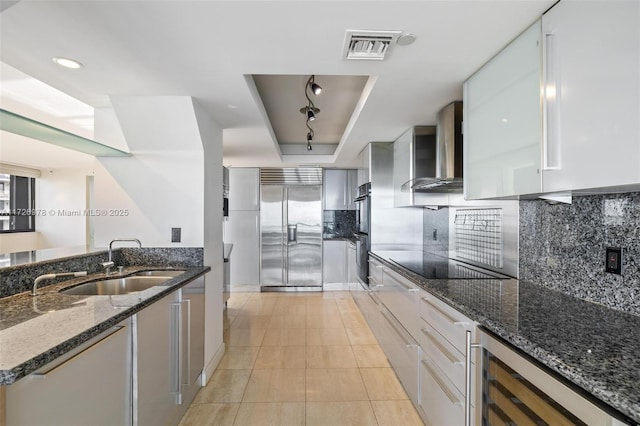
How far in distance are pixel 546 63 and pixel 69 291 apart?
2745mm

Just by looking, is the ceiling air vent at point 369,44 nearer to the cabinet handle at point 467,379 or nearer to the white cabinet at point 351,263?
the cabinet handle at point 467,379

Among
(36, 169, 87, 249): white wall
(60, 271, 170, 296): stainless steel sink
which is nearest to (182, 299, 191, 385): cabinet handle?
(60, 271, 170, 296): stainless steel sink

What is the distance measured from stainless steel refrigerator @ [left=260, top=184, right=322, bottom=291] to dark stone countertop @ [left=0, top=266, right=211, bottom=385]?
3.96 meters

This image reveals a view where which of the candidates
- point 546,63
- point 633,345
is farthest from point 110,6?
point 633,345

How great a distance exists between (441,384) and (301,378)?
1.36m

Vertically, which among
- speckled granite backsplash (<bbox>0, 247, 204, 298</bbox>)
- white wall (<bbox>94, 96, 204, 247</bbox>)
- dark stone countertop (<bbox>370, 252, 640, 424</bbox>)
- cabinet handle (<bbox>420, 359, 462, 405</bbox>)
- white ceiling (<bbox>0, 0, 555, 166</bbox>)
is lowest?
cabinet handle (<bbox>420, 359, 462, 405</bbox>)

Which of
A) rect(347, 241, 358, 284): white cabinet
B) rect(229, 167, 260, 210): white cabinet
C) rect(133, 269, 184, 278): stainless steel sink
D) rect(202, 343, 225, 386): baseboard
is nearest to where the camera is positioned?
rect(133, 269, 184, 278): stainless steel sink

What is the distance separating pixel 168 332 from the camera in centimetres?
195

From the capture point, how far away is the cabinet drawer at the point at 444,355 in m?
1.51

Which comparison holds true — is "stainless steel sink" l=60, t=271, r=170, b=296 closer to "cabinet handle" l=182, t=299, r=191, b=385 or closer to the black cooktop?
"cabinet handle" l=182, t=299, r=191, b=385

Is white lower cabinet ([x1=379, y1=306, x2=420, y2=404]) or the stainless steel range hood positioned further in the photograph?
the stainless steel range hood

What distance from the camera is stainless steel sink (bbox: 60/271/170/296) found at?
6.53 feet

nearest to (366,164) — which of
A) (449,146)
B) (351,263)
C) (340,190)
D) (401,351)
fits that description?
(340,190)

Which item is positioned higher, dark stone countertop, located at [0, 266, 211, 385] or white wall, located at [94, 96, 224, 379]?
white wall, located at [94, 96, 224, 379]
